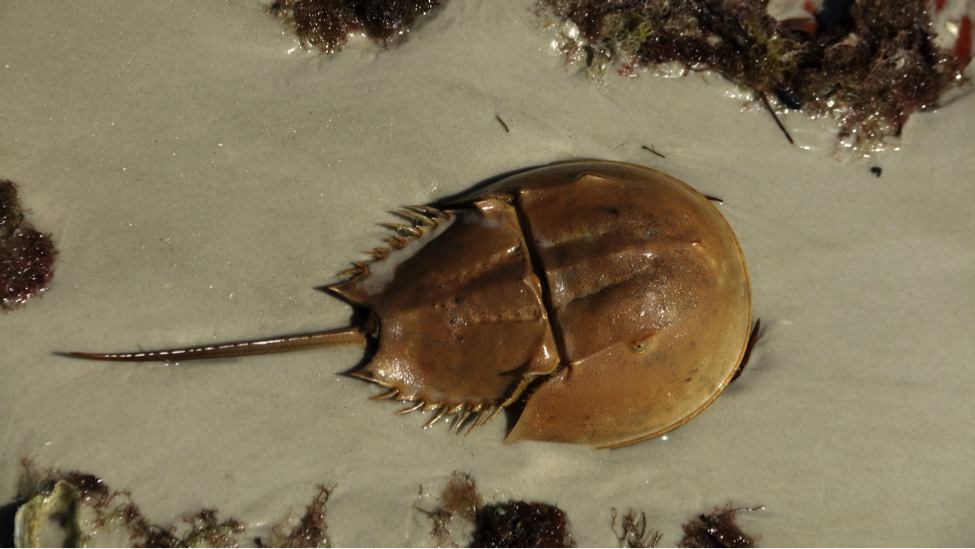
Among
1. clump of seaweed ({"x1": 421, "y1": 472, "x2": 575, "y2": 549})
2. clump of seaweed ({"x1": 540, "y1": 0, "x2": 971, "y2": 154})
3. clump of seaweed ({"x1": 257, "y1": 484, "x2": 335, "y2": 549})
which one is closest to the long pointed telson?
clump of seaweed ({"x1": 257, "y1": 484, "x2": 335, "y2": 549})

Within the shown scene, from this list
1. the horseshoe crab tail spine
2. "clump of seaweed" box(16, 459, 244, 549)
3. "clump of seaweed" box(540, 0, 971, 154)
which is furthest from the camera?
"clump of seaweed" box(540, 0, 971, 154)

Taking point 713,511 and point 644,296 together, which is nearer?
point 644,296

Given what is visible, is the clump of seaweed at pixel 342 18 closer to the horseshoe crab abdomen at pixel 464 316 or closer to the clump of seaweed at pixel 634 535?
the horseshoe crab abdomen at pixel 464 316

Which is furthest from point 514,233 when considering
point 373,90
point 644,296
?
point 373,90

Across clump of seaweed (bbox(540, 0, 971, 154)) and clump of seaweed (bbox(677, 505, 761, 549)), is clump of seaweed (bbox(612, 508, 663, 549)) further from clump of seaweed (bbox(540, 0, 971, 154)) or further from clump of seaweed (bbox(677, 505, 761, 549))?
clump of seaweed (bbox(540, 0, 971, 154))

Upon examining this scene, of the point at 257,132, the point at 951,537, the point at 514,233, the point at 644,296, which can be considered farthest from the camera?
the point at 257,132

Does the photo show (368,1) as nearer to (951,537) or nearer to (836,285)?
(836,285)

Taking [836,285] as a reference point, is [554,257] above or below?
above
